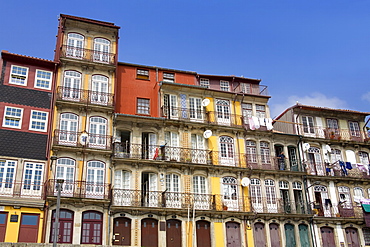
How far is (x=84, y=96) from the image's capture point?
30.2 metres

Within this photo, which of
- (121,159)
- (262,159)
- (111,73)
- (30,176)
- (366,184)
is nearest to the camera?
(30,176)

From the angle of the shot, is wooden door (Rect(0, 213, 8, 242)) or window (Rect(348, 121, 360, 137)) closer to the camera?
wooden door (Rect(0, 213, 8, 242))

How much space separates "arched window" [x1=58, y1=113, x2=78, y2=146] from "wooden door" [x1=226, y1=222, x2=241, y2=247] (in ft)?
38.7

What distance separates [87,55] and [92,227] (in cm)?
1211

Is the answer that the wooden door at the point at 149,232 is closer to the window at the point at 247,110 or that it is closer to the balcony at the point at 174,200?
the balcony at the point at 174,200

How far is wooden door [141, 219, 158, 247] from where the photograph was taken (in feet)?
92.4

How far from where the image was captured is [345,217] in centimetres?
3356

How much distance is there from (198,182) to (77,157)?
8.46 meters

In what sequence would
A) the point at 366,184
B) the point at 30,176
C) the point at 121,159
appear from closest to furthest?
the point at 30,176, the point at 121,159, the point at 366,184

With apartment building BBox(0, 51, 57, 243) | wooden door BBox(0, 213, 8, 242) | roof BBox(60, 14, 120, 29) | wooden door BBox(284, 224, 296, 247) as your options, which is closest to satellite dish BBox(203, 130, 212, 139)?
wooden door BBox(284, 224, 296, 247)

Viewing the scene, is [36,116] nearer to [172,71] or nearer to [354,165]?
[172,71]

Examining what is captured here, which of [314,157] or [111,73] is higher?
[111,73]

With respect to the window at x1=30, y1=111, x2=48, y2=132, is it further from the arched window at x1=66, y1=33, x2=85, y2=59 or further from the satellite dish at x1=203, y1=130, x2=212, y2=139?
the satellite dish at x1=203, y1=130, x2=212, y2=139

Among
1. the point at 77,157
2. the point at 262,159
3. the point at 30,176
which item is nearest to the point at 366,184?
the point at 262,159
